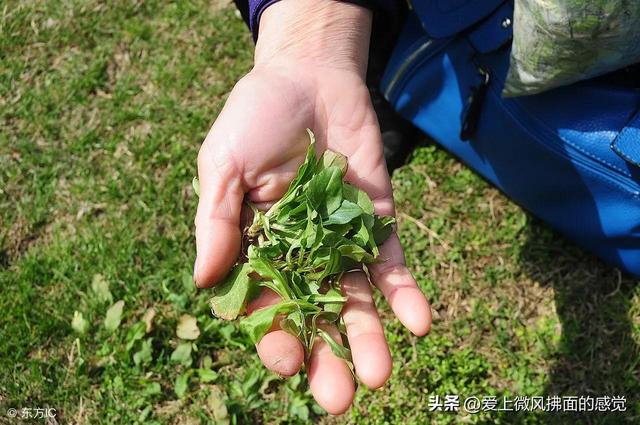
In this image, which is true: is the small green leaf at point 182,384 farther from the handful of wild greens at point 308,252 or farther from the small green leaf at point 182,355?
the handful of wild greens at point 308,252

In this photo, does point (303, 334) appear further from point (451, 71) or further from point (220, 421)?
point (451, 71)

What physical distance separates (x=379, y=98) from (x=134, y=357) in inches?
56.3

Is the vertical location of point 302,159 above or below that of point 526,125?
above

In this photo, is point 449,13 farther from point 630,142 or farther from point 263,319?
point 263,319

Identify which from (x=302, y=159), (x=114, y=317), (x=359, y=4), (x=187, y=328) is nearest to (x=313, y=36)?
(x=359, y=4)

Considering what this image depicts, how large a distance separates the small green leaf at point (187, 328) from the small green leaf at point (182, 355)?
0.04 meters

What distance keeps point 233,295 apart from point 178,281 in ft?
3.17

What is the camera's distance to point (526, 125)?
7.89ft

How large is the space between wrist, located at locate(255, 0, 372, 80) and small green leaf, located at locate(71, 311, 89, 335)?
116cm

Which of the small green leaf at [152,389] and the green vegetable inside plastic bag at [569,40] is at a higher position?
the green vegetable inside plastic bag at [569,40]

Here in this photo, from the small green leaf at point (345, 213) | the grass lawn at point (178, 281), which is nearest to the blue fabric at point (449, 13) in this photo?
the grass lawn at point (178, 281)

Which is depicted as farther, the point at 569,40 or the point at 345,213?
the point at 569,40

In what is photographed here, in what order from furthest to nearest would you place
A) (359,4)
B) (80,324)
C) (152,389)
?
1. (80,324)
2. (152,389)
3. (359,4)

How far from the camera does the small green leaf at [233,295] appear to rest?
1.72 metres
